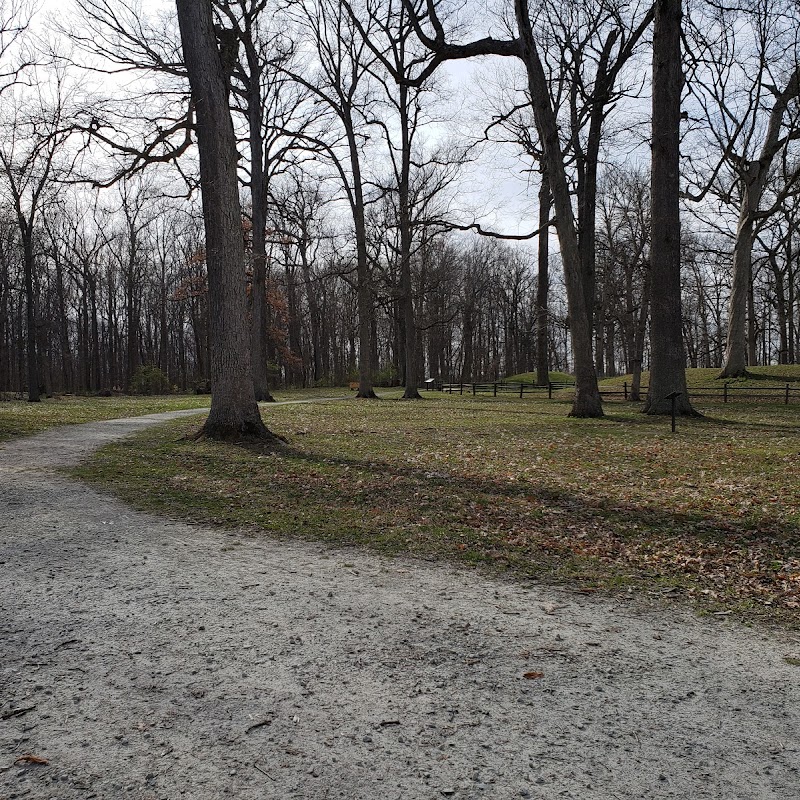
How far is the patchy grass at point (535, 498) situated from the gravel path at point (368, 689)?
27.7 inches

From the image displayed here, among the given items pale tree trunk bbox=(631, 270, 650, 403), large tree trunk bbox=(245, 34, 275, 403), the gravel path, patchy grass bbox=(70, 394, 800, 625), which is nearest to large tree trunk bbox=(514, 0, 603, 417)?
patchy grass bbox=(70, 394, 800, 625)

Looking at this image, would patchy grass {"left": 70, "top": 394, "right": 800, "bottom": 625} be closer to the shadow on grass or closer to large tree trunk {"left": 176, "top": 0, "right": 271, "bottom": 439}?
the shadow on grass

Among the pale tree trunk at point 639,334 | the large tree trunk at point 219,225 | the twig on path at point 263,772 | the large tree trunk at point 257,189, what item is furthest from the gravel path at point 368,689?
the pale tree trunk at point 639,334

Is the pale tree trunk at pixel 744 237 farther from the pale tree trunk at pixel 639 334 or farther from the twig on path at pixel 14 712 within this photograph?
the twig on path at pixel 14 712

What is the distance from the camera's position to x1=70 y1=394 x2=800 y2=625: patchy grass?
4.44 metres

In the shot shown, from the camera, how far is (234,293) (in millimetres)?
10047

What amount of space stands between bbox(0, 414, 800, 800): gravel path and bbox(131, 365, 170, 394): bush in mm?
35405

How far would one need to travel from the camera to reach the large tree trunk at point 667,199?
47.0 feet

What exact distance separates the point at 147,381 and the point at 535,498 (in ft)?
116

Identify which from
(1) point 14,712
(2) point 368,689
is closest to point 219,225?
(1) point 14,712

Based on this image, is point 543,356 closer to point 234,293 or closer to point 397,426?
point 397,426

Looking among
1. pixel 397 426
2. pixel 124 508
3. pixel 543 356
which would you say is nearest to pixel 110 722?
pixel 124 508

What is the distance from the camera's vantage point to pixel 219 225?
9.91 meters

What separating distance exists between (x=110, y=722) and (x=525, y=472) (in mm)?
6277
